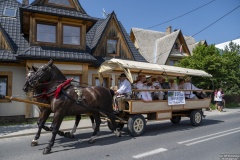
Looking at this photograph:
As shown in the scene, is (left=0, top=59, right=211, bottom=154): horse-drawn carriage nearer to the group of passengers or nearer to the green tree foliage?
the group of passengers

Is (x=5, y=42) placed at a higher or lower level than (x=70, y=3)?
lower

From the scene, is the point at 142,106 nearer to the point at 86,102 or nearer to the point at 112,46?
the point at 86,102

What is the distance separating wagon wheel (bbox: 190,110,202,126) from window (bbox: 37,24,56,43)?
29.8 ft

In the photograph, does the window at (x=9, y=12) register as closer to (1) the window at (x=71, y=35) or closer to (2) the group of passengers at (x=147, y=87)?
(1) the window at (x=71, y=35)

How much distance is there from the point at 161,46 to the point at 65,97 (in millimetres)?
25054

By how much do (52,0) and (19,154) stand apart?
34.6 ft

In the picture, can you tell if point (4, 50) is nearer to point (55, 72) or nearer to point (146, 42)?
point (55, 72)

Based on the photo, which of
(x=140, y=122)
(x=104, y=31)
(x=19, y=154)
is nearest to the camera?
(x=19, y=154)

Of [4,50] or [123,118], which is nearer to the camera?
[123,118]

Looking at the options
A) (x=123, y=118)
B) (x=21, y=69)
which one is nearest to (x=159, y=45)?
(x=21, y=69)

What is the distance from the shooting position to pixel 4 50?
481 inches

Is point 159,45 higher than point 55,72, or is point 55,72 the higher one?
point 159,45

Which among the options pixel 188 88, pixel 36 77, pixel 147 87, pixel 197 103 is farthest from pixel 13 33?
pixel 197 103

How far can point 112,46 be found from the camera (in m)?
16.1
